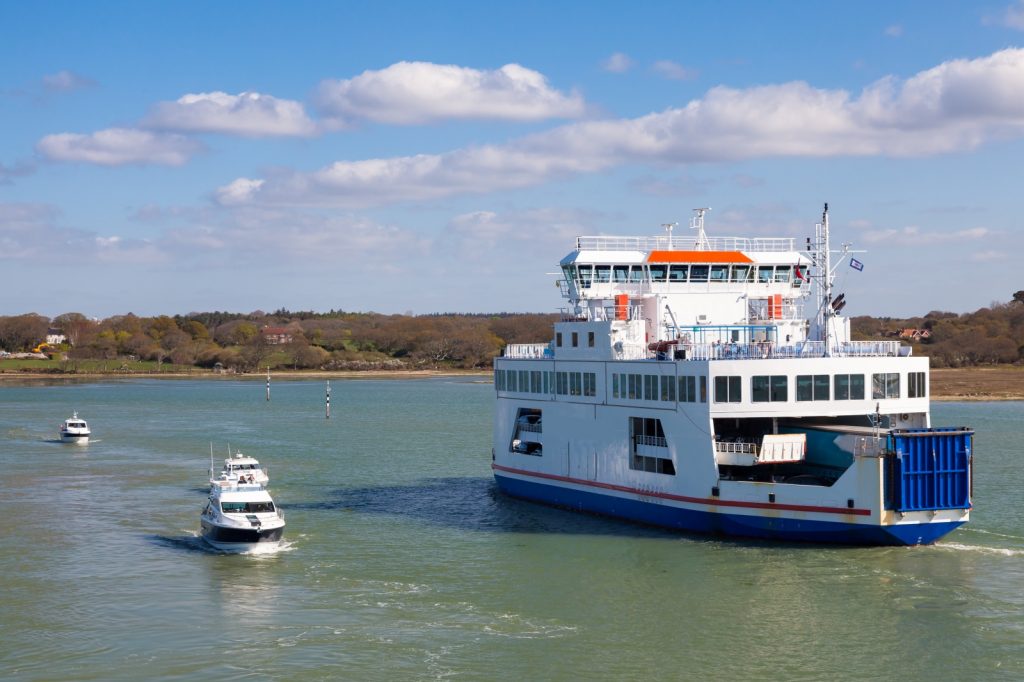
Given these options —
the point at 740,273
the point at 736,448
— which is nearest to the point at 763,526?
the point at 736,448

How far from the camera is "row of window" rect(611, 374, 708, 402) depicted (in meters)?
38.2

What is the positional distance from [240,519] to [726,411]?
16443 millimetres

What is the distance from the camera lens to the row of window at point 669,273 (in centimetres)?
4644

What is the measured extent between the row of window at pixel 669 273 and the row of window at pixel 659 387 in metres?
5.60

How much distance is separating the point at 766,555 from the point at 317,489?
2426 centimetres

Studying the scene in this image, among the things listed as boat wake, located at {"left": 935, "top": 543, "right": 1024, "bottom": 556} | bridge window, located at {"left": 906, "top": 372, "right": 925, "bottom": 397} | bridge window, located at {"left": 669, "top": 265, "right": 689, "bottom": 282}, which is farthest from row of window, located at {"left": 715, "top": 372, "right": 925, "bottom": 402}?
bridge window, located at {"left": 669, "top": 265, "right": 689, "bottom": 282}

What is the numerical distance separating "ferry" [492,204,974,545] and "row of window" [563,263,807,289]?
0.19 ft

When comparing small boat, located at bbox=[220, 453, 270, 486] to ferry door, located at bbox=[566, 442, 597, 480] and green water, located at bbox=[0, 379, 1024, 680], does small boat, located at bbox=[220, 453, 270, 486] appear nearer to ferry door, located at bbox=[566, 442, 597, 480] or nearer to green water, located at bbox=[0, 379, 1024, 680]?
green water, located at bbox=[0, 379, 1024, 680]

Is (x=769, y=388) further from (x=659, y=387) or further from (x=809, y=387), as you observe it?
(x=659, y=387)

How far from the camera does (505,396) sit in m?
50.8

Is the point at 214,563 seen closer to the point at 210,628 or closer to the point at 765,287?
the point at 210,628

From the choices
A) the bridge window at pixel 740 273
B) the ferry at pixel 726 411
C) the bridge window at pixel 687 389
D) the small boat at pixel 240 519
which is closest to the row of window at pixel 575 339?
the ferry at pixel 726 411

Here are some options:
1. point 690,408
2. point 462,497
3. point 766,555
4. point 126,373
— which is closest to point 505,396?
point 462,497

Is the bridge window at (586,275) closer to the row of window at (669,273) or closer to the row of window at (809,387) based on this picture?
the row of window at (669,273)
